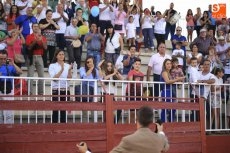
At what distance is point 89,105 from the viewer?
38.9ft

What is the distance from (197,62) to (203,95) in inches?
78.2

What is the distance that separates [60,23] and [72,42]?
0.76 meters

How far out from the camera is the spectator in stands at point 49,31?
14922mm

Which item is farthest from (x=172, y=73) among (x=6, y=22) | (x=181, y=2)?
(x=181, y=2)

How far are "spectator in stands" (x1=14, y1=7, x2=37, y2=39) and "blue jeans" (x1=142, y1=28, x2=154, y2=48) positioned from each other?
174 inches

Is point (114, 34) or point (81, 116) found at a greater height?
point (114, 34)

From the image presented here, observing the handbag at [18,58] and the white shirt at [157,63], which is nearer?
the handbag at [18,58]

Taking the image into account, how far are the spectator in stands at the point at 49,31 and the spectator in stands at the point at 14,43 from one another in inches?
30.9

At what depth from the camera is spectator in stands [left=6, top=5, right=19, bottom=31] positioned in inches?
593

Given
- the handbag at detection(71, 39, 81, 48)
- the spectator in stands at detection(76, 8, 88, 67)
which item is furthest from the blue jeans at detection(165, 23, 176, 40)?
the handbag at detection(71, 39, 81, 48)

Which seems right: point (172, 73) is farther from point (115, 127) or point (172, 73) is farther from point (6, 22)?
point (6, 22)

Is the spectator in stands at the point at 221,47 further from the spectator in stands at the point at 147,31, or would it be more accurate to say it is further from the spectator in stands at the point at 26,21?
the spectator in stands at the point at 26,21

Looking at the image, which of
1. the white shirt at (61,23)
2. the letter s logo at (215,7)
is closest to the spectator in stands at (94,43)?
the white shirt at (61,23)

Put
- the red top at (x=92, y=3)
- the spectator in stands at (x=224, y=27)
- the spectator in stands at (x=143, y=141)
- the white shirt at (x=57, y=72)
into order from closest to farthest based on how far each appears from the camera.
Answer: the spectator in stands at (x=143, y=141) < the white shirt at (x=57, y=72) < the red top at (x=92, y=3) < the spectator in stands at (x=224, y=27)
